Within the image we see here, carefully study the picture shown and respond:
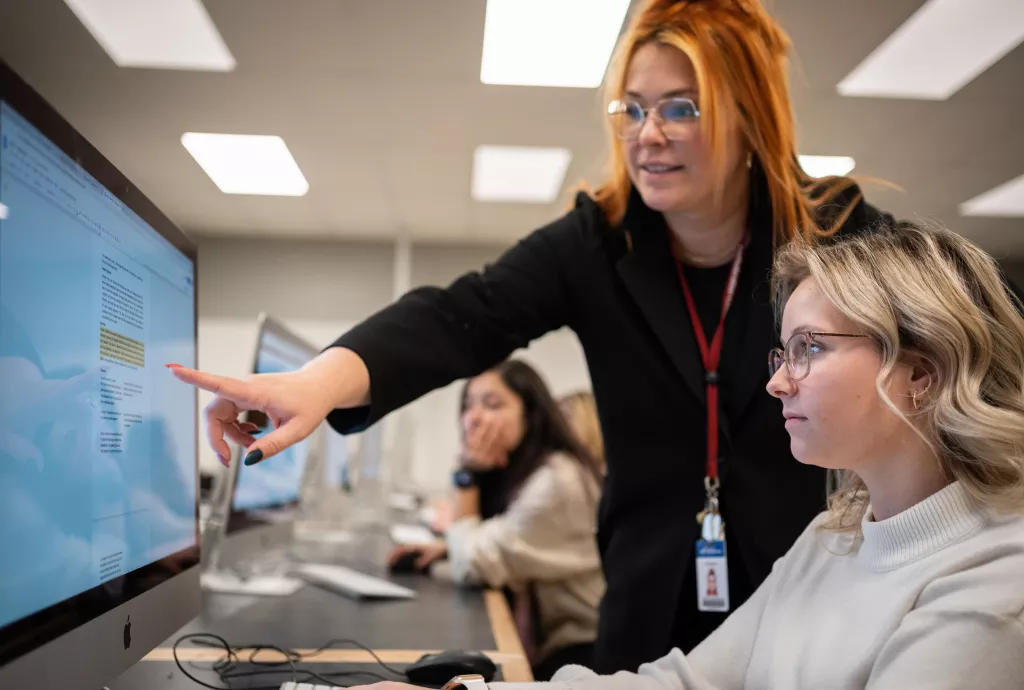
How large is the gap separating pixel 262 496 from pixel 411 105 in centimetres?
247

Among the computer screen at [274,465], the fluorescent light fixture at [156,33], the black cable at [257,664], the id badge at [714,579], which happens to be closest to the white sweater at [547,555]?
the computer screen at [274,465]

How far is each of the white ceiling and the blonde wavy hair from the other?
26.9 inches

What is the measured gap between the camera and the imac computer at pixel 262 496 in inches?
61.2

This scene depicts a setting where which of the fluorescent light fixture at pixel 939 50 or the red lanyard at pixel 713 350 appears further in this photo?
the fluorescent light fixture at pixel 939 50

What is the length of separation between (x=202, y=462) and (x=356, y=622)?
0.49 metres

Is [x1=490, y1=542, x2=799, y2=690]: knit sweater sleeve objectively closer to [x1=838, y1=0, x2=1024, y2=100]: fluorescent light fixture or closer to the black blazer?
the black blazer

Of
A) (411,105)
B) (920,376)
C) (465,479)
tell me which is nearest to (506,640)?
(920,376)

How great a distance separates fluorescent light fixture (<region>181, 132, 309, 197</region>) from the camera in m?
1.78

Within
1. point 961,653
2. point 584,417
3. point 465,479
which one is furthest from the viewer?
point 584,417

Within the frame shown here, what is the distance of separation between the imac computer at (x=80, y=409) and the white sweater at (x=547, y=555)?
3.32 ft

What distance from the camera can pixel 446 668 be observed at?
920mm

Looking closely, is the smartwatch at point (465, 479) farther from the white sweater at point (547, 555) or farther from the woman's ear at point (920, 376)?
the woman's ear at point (920, 376)

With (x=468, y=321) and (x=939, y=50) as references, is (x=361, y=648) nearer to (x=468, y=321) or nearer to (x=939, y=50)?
(x=468, y=321)

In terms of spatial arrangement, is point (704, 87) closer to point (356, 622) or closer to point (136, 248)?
point (136, 248)
